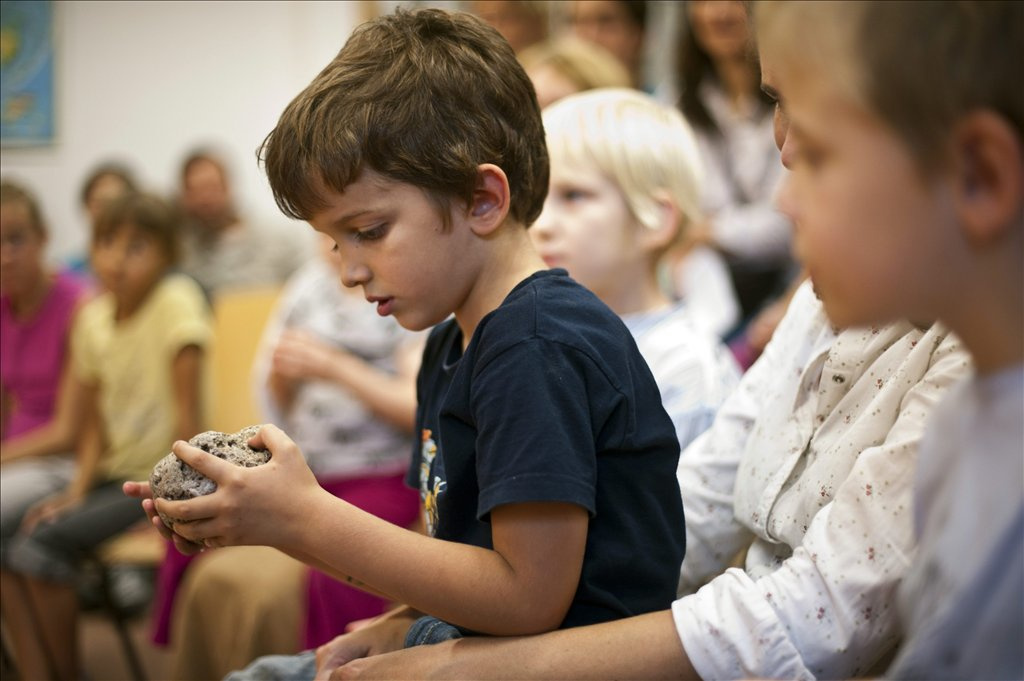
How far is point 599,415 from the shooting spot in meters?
0.94

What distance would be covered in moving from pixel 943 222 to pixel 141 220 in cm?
218

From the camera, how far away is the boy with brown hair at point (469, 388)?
0.91 metres

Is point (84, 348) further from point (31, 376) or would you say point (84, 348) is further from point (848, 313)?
point (848, 313)

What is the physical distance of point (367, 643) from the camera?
1.12 metres

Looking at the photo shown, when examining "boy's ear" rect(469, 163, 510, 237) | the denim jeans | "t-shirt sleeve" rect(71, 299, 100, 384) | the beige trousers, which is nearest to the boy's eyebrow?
"boy's ear" rect(469, 163, 510, 237)

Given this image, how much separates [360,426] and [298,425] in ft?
0.46

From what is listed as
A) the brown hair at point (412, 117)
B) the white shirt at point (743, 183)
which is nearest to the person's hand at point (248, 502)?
the brown hair at point (412, 117)

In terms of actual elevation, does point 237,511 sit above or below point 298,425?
above

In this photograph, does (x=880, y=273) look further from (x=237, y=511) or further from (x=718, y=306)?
(x=718, y=306)

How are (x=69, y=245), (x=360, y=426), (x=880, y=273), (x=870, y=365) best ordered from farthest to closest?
1. (x=69, y=245)
2. (x=360, y=426)
3. (x=870, y=365)
4. (x=880, y=273)

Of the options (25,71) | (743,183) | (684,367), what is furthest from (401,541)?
(25,71)

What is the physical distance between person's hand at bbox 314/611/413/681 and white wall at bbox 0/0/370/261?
4.04 meters

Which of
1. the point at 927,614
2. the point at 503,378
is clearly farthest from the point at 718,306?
the point at 927,614

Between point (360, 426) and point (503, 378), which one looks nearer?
point (503, 378)
